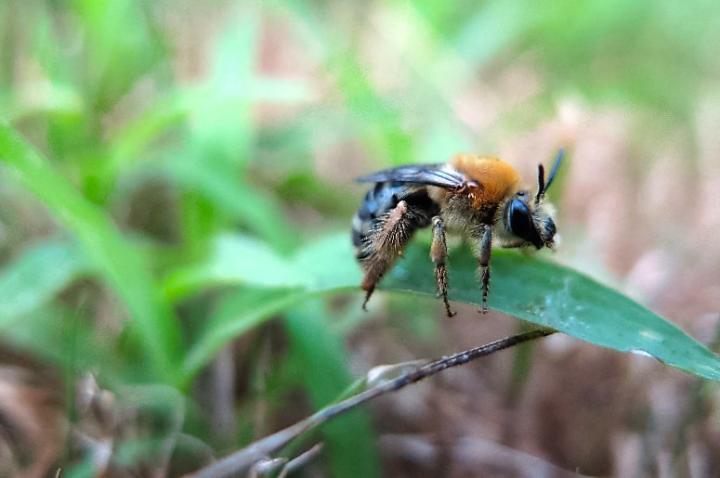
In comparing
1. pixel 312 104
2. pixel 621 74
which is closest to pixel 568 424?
pixel 312 104

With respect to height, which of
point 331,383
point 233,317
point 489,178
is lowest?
point 331,383

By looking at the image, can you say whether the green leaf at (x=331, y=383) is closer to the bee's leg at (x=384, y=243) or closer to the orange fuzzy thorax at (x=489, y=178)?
the bee's leg at (x=384, y=243)

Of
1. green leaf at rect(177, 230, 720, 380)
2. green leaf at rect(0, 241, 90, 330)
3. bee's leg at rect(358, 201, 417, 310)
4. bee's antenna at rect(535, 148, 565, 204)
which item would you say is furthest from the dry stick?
green leaf at rect(0, 241, 90, 330)

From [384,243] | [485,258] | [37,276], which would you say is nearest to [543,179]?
[485,258]

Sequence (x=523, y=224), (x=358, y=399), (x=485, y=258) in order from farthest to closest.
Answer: (x=523, y=224)
(x=485, y=258)
(x=358, y=399)

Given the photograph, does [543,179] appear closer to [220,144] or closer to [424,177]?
[424,177]

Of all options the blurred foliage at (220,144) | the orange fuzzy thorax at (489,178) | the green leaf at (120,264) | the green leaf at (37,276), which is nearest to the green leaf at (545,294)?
the blurred foliage at (220,144)

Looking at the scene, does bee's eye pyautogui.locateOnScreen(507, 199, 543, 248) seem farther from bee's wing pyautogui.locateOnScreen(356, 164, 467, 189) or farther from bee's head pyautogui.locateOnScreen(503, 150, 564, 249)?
bee's wing pyautogui.locateOnScreen(356, 164, 467, 189)
